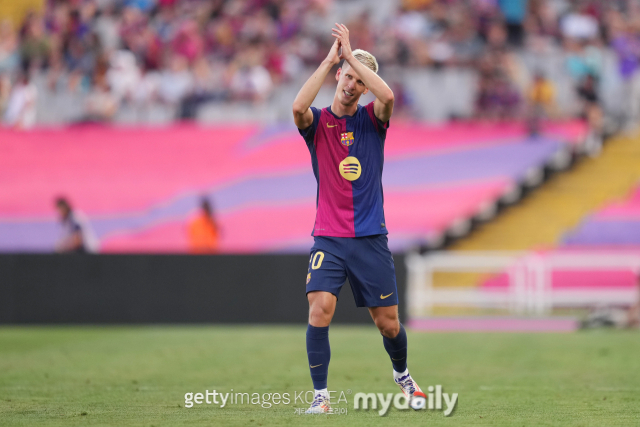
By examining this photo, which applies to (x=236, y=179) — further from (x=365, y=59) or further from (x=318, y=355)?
(x=318, y=355)

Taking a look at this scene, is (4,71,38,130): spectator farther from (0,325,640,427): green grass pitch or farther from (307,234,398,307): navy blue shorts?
(307,234,398,307): navy blue shorts

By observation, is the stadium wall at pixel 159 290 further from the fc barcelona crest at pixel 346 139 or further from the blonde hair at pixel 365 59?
the blonde hair at pixel 365 59

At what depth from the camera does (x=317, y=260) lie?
663 centimetres

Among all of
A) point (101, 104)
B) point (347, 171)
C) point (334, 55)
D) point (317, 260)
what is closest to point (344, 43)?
point (334, 55)

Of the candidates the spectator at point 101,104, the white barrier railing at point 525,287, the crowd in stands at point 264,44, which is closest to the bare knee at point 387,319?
the white barrier railing at point 525,287

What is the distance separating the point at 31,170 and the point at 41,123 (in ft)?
4.01

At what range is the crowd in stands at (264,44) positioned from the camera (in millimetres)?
21125

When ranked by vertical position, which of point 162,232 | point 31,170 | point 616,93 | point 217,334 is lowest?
point 217,334

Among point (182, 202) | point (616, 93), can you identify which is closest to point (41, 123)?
point (182, 202)

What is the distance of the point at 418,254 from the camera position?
18.4 meters

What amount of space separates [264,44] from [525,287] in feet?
29.5

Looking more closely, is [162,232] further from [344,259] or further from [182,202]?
[344,259]

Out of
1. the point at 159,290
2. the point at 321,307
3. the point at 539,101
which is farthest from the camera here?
the point at 539,101

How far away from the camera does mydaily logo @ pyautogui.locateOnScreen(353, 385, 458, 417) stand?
267 inches
